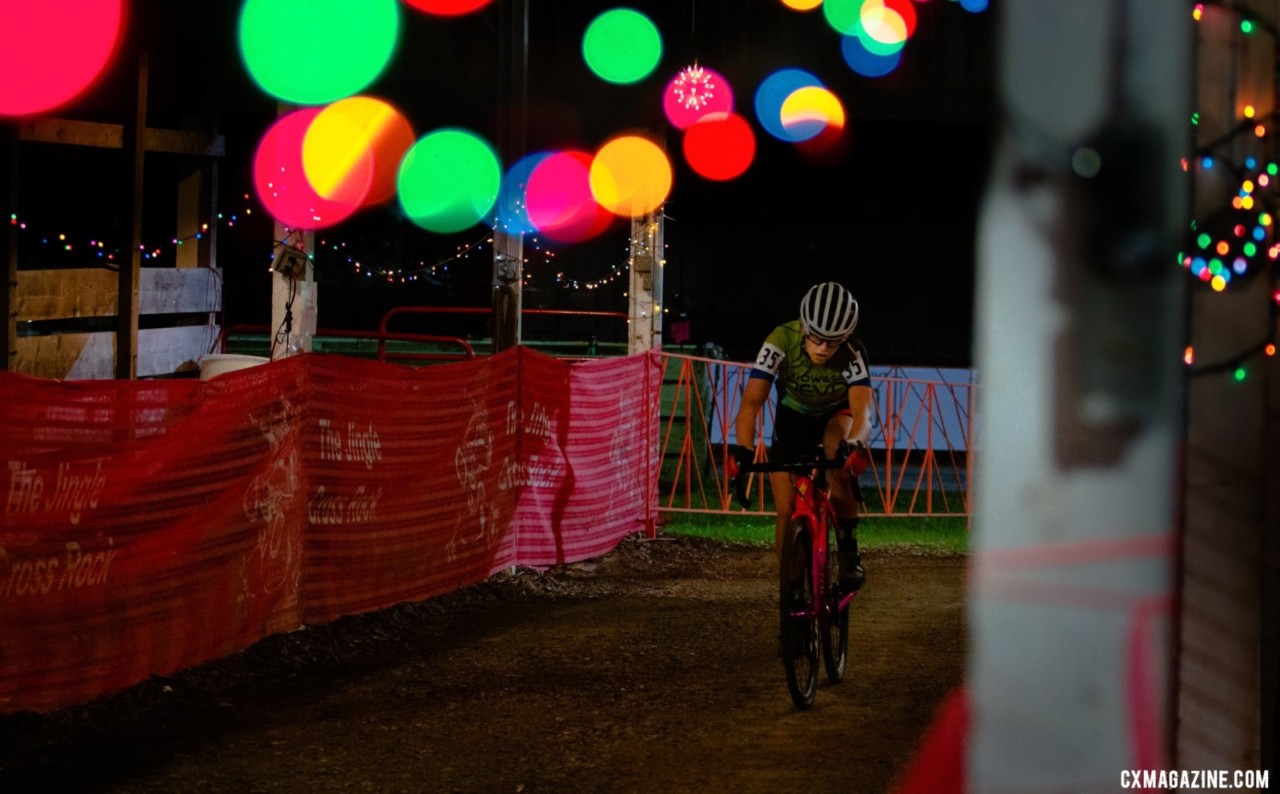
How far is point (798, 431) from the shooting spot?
26.4 feet

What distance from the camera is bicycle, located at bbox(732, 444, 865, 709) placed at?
22.1ft

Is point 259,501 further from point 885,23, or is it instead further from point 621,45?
point 885,23

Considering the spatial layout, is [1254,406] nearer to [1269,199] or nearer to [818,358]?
[1269,199]

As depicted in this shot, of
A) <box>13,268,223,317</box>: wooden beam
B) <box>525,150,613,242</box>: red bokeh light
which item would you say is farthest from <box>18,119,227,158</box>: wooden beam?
<box>525,150,613,242</box>: red bokeh light

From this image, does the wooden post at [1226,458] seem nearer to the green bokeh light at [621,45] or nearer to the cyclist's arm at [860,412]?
the cyclist's arm at [860,412]

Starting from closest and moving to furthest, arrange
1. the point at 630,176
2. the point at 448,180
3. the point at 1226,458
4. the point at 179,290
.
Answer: the point at 1226,458, the point at 179,290, the point at 630,176, the point at 448,180

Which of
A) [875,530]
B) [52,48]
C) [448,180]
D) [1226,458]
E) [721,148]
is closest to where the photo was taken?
[1226,458]

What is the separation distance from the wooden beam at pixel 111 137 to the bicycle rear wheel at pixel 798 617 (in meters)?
8.04

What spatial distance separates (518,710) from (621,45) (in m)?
13.1

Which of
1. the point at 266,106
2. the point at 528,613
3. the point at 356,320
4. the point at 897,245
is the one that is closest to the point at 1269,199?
the point at 528,613

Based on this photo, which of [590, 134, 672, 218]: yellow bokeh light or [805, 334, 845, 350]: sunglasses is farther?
[590, 134, 672, 218]: yellow bokeh light

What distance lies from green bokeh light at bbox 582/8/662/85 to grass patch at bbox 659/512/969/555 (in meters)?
5.92

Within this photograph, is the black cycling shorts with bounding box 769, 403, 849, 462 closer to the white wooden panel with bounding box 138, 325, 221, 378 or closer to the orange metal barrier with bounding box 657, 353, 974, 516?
the orange metal barrier with bounding box 657, 353, 974, 516

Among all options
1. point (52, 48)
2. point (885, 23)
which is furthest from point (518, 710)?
point (885, 23)
